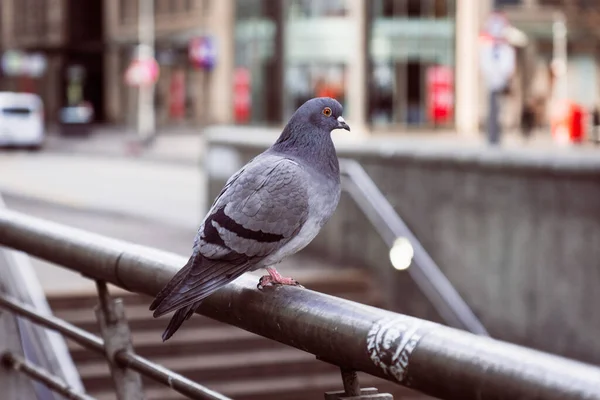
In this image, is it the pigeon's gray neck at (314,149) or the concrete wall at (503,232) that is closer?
the pigeon's gray neck at (314,149)

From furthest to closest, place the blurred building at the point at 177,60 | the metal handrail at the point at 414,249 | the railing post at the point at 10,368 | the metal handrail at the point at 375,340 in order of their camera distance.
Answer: the blurred building at the point at 177,60, the metal handrail at the point at 414,249, the railing post at the point at 10,368, the metal handrail at the point at 375,340

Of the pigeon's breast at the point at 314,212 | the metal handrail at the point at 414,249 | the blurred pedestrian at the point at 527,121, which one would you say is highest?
the pigeon's breast at the point at 314,212

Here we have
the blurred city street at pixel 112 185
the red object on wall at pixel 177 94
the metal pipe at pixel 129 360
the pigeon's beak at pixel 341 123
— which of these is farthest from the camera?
the red object on wall at pixel 177 94

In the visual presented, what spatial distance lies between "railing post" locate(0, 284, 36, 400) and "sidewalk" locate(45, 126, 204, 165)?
27417 mm

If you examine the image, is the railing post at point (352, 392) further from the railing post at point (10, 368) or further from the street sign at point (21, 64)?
the street sign at point (21, 64)

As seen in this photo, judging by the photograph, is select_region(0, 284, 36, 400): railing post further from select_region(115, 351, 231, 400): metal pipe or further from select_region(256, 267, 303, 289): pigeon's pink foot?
select_region(256, 267, 303, 289): pigeon's pink foot

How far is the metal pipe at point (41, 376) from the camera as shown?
2834mm

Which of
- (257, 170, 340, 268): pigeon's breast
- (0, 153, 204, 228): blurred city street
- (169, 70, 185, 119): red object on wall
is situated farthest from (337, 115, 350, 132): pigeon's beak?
(169, 70, 185, 119): red object on wall

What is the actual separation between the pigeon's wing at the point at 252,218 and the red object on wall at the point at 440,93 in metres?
47.6

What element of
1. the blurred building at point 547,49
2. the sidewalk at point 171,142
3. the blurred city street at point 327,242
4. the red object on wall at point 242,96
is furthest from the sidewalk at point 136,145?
the blurred building at point 547,49

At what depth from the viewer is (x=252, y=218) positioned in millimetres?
2359

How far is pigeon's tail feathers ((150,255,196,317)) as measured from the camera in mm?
2061

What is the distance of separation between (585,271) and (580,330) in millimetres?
452

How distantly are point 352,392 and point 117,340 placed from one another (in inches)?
38.5
